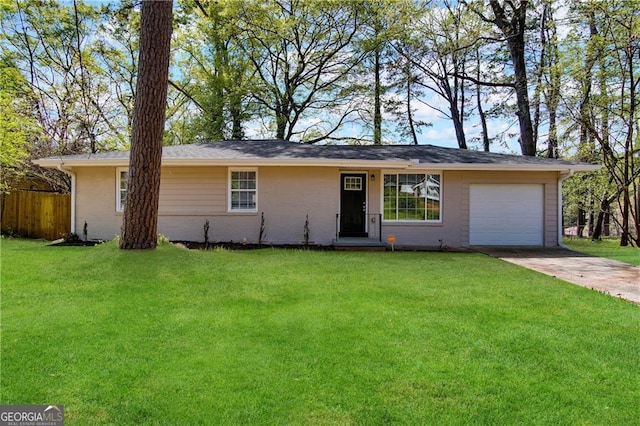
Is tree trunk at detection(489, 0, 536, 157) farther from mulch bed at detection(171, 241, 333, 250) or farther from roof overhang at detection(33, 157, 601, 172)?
mulch bed at detection(171, 241, 333, 250)

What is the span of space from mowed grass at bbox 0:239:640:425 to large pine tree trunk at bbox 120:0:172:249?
5.18 feet

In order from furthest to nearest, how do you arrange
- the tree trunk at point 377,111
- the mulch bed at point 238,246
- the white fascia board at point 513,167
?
1. the tree trunk at point 377,111
2. the white fascia board at point 513,167
3. the mulch bed at point 238,246

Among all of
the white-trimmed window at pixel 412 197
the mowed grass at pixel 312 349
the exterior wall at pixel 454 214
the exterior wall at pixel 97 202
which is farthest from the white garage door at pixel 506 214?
the exterior wall at pixel 97 202

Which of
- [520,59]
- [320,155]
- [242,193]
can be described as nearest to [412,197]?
[320,155]

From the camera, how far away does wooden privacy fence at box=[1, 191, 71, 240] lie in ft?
37.6

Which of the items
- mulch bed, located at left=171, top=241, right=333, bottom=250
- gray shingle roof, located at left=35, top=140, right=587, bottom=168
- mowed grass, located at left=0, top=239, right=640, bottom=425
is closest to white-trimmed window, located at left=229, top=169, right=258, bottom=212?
gray shingle roof, located at left=35, top=140, right=587, bottom=168

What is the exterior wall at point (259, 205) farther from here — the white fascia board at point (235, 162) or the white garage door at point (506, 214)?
the white garage door at point (506, 214)

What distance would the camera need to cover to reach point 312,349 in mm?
3383

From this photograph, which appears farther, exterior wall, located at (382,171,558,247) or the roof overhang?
exterior wall, located at (382,171,558,247)

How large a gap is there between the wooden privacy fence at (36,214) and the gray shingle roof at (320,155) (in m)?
1.67

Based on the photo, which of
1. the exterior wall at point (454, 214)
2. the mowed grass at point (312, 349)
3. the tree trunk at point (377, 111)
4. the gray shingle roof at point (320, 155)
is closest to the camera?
the mowed grass at point (312, 349)

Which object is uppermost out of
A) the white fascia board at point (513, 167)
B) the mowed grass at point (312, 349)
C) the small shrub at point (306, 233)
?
the white fascia board at point (513, 167)

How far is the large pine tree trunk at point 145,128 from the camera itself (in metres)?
7.55

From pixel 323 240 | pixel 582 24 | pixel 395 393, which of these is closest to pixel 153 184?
pixel 323 240
